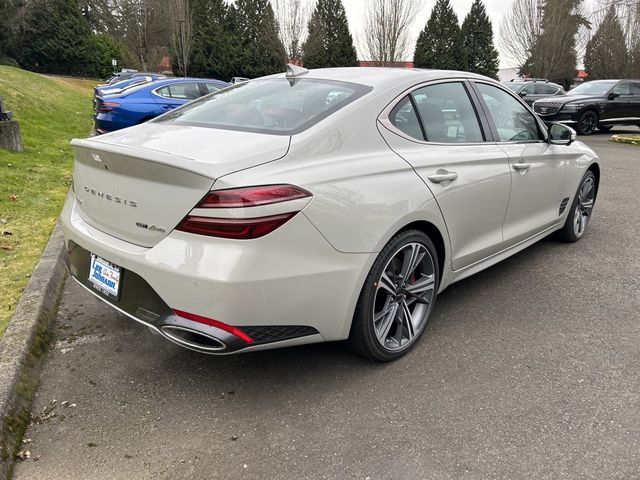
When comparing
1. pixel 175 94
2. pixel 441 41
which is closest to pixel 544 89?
pixel 175 94

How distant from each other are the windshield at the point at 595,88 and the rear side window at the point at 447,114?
14526 mm

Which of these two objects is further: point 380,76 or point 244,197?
point 380,76

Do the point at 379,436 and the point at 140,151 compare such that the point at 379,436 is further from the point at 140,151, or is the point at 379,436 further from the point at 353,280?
the point at 140,151

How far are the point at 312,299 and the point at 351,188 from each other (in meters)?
0.56

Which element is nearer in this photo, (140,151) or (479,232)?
(140,151)

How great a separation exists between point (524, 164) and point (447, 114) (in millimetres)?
831

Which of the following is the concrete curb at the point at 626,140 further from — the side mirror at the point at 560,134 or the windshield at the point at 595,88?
the side mirror at the point at 560,134

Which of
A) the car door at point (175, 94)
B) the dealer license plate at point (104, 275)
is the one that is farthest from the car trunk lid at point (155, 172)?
the car door at point (175, 94)

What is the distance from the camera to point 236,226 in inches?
85.8

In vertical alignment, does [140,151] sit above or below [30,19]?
below

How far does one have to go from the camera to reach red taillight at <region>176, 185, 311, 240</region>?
218 centimetres

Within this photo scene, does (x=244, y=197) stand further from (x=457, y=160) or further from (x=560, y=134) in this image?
(x=560, y=134)

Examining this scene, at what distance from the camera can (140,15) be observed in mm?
38781

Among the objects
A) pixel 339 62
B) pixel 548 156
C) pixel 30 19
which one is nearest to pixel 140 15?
pixel 30 19
